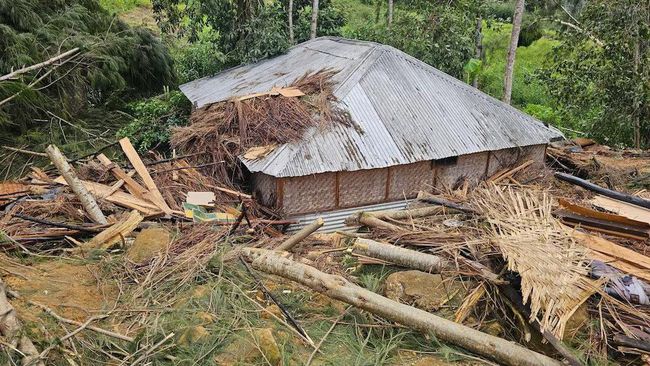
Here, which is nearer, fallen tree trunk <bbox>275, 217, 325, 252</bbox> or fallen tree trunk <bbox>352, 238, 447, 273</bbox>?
fallen tree trunk <bbox>352, 238, 447, 273</bbox>

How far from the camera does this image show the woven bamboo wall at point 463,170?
32.1 ft

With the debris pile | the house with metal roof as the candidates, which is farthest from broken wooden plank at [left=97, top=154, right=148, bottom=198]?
the house with metal roof

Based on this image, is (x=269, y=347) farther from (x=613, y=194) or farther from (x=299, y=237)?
(x=613, y=194)

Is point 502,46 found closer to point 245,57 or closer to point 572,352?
point 245,57

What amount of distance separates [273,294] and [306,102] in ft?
17.2

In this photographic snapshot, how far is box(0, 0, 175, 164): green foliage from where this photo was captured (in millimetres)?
10070

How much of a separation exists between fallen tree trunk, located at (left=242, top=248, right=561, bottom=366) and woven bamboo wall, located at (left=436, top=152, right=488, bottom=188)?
5409 mm

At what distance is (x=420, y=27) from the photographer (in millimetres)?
15227

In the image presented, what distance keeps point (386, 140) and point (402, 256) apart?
392cm

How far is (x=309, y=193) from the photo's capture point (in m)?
8.61

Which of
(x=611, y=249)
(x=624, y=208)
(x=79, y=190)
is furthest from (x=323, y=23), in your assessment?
(x=611, y=249)

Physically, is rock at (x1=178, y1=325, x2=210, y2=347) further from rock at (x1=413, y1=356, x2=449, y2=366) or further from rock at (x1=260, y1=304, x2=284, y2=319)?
rock at (x1=413, y1=356, x2=449, y2=366)

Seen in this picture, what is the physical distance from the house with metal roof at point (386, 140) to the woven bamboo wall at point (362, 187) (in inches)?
0.8

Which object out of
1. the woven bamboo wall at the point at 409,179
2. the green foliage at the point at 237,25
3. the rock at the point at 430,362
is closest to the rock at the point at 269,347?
the rock at the point at 430,362
